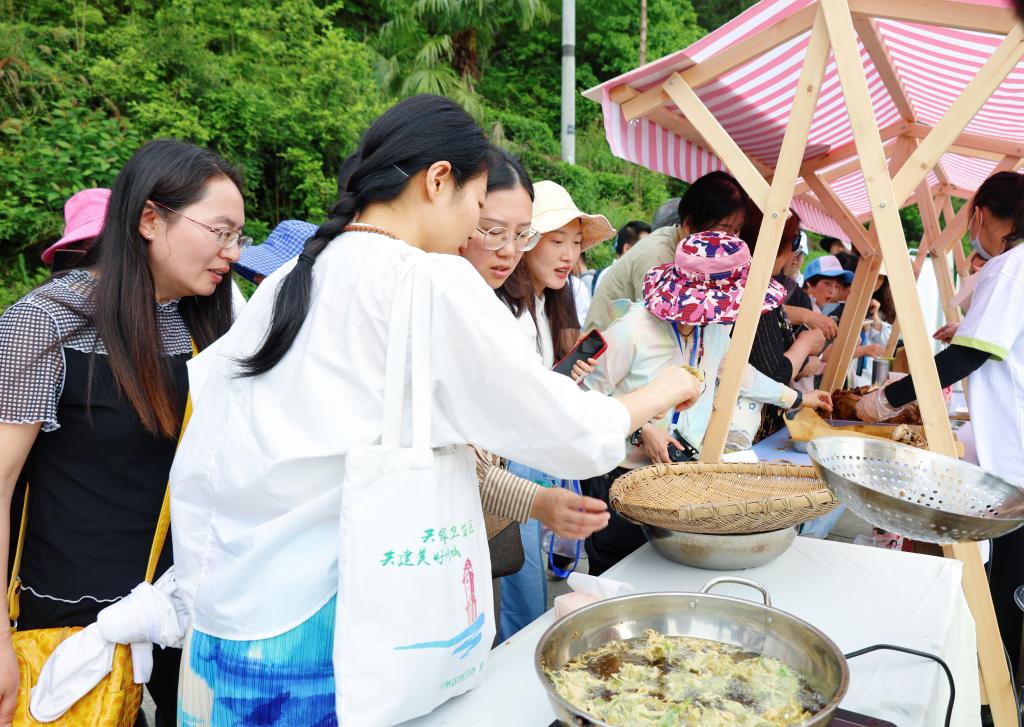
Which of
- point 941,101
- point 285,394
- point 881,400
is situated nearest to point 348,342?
point 285,394

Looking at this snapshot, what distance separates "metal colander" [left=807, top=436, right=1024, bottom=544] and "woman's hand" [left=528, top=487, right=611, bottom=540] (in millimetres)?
405

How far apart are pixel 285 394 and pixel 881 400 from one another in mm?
2620

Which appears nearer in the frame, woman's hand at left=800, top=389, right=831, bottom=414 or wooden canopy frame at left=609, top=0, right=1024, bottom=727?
wooden canopy frame at left=609, top=0, right=1024, bottom=727

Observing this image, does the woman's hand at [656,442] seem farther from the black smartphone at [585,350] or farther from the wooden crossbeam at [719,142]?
the wooden crossbeam at [719,142]

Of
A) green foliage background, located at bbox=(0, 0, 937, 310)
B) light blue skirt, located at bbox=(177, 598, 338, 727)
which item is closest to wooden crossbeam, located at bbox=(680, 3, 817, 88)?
light blue skirt, located at bbox=(177, 598, 338, 727)

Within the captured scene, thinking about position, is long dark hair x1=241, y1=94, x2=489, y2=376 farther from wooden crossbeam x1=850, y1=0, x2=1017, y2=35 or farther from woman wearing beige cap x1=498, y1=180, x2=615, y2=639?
wooden crossbeam x1=850, y1=0, x2=1017, y2=35

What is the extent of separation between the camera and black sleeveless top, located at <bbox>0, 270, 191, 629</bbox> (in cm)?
Answer: 142

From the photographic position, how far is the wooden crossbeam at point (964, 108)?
75.3 inches

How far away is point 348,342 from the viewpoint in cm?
100

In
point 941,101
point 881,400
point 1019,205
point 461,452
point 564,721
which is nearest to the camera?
point 564,721

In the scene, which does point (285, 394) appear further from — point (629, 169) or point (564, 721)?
point (629, 169)

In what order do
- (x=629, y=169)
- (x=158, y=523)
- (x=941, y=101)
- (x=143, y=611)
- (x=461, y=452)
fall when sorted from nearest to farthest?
(x=461, y=452), (x=143, y=611), (x=158, y=523), (x=941, y=101), (x=629, y=169)

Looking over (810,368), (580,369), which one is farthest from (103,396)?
(810,368)

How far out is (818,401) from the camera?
10.4 feet
